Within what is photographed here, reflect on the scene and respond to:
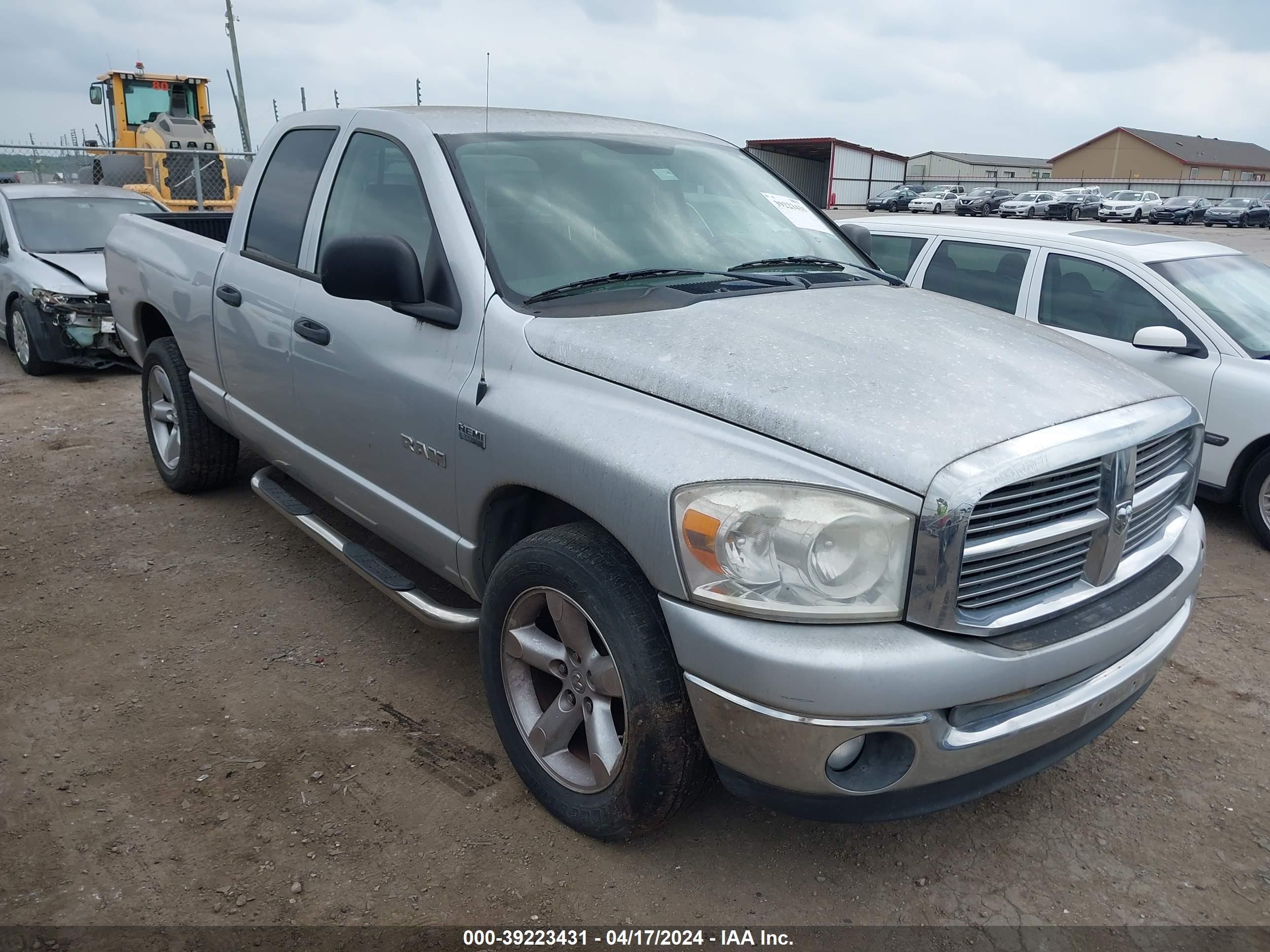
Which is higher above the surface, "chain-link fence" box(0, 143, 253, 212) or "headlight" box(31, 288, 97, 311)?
"chain-link fence" box(0, 143, 253, 212)

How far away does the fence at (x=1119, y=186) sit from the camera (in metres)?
54.2

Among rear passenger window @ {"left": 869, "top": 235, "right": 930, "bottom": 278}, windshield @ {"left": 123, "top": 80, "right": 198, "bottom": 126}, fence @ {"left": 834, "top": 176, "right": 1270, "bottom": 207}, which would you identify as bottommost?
rear passenger window @ {"left": 869, "top": 235, "right": 930, "bottom": 278}

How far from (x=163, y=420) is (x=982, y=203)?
47.4 meters

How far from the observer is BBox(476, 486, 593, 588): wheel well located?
280 centimetres

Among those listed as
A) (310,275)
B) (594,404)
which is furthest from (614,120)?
(594,404)

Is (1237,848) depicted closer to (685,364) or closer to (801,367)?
(801,367)

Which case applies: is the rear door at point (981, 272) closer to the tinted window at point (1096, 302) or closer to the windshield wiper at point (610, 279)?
the tinted window at point (1096, 302)

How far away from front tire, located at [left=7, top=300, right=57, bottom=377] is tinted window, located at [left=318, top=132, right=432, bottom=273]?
20.2ft

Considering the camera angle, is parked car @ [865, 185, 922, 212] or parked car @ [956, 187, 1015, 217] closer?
parked car @ [956, 187, 1015, 217]

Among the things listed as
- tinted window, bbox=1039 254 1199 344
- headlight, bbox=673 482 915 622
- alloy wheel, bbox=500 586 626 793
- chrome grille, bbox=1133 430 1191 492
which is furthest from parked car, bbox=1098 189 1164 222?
headlight, bbox=673 482 915 622

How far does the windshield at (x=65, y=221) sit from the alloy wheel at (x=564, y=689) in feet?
26.3

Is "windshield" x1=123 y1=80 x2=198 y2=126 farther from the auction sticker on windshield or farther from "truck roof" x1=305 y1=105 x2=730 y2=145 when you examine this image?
the auction sticker on windshield

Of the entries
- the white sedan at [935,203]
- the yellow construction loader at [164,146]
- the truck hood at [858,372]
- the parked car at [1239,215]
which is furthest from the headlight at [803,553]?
the parked car at [1239,215]

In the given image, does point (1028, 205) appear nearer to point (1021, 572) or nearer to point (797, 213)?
point (797, 213)
